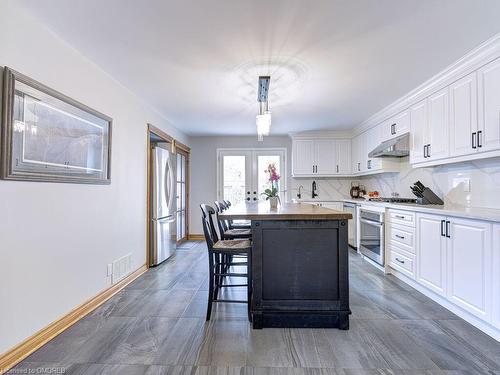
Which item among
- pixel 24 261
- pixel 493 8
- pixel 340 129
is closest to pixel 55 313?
pixel 24 261

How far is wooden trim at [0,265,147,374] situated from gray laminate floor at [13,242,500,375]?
0.06 metres

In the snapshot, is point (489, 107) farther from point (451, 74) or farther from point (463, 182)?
point (463, 182)

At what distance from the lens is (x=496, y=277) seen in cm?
204

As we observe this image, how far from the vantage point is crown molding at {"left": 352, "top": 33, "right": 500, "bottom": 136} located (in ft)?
7.66

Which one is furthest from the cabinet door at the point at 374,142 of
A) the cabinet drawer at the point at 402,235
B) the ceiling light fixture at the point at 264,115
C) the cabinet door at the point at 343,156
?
the ceiling light fixture at the point at 264,115

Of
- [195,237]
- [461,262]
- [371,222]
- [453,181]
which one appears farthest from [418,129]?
[195,237]

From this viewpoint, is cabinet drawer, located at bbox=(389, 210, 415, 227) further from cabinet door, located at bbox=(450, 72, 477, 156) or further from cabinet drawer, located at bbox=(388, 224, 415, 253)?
cabinet door, located at bbox=(450, 72, 477, 156)

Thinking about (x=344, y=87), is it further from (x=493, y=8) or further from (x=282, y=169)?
(x=282, y=169)

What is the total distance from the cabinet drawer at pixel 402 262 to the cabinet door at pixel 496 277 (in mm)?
1058

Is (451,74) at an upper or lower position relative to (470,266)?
upper

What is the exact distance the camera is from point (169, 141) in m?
4.96

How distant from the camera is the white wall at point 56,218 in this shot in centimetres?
182

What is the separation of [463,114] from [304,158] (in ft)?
10.7

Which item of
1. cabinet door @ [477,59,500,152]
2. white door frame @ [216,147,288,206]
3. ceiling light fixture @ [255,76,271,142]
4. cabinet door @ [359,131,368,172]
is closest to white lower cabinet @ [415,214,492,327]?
cabinet door @ [477,59,500,152]
